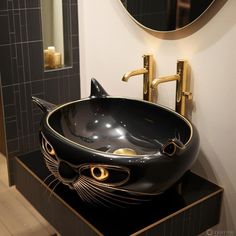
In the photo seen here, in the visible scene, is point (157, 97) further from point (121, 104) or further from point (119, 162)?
point (119, 162)

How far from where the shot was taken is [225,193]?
1409 millimetres

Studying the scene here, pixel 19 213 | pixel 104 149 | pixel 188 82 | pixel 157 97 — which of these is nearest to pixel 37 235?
pixel 19 213

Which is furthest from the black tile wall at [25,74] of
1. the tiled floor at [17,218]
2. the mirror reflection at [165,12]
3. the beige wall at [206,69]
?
the mirror reflection at [165,12]

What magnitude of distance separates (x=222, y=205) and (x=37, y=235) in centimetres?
116

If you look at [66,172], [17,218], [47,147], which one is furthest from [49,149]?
[17,218]

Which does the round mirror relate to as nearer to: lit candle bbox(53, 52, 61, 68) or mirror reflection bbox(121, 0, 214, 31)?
mirror reflection bbox(121, 0, 214, 31)

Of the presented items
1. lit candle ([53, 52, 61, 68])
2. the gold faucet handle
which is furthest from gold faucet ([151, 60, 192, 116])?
lit candle ([53, 52, 61, 68])

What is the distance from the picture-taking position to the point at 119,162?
1.09 m

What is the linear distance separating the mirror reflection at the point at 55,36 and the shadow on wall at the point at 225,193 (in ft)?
3.81

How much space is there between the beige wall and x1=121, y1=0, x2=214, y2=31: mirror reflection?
0.17ft

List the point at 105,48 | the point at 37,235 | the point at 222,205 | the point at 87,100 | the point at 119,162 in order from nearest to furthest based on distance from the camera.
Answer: the point at 119,162 → the point at 222,205 → the point at 87,100 → the point at 105,48 → the point at 37,235

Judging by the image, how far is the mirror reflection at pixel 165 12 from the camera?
1370 mm

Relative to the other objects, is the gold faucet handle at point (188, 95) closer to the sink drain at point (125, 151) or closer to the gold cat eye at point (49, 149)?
the sink drain at point (125, 151)

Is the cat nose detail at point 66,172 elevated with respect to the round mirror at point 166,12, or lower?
lower
